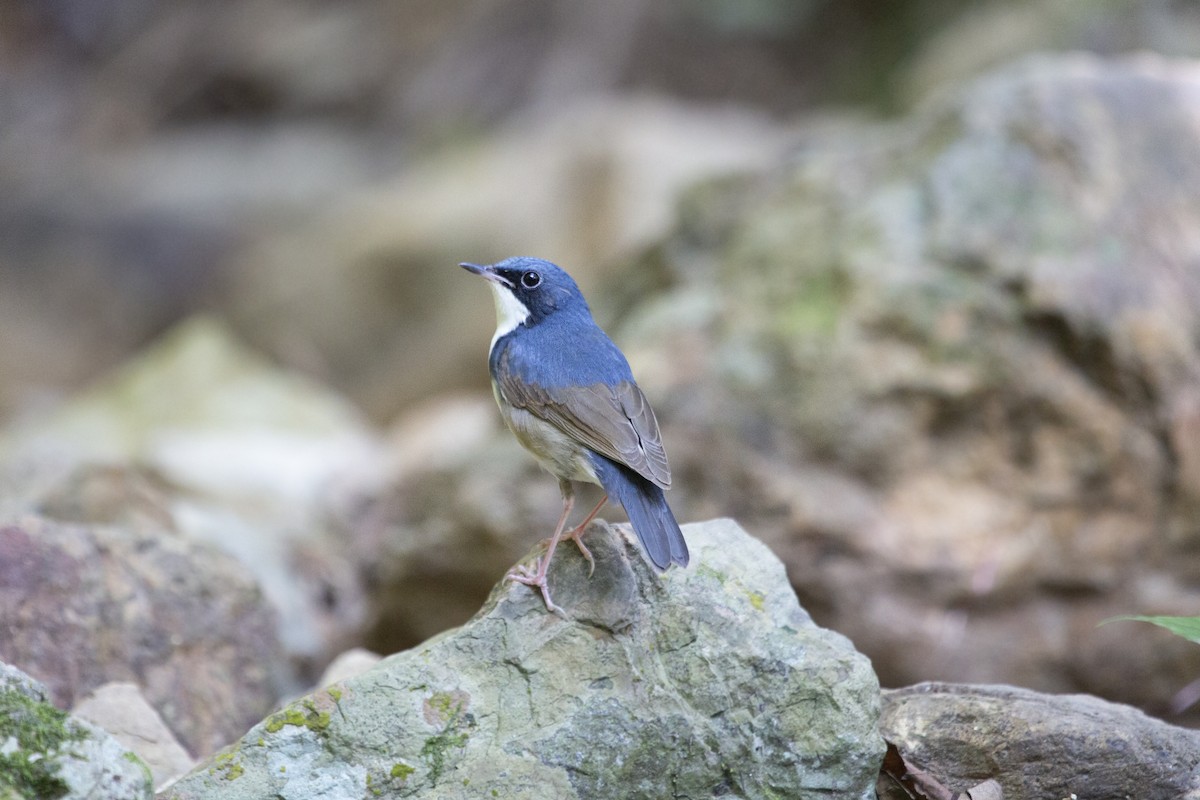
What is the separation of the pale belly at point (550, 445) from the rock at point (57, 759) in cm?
193

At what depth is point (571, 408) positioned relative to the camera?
14.7 ft

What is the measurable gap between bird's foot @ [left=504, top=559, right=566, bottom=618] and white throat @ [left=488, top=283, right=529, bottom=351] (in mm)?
1274

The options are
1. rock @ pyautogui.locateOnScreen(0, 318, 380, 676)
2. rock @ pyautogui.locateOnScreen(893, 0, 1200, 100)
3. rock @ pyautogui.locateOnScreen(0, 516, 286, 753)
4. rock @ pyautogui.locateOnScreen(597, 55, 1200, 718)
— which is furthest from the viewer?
rock @ pyautogui.locateOnScreen(893, 0, 1200, 100)

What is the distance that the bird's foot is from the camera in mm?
3916

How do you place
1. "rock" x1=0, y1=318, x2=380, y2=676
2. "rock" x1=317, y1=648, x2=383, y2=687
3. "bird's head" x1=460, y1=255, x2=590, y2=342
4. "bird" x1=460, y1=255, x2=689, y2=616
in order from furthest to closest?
"rock" x1=0, y1=318, x2=380, y2=676 < "bird's head" x1=460, y1=255, x2=590, y2=342 < "rock" x1=317, y1=648, x2=383, y2=687 < "bird" x1=460, y1=255, x2=689, y2=616

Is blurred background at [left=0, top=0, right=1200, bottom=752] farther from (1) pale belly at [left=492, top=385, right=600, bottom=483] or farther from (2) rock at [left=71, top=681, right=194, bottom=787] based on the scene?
(1) pale belly at [left=492, top=385, right=600, bottom=483]

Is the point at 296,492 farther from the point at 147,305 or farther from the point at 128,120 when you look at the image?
the point at 128,120

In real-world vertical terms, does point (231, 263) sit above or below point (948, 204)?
above

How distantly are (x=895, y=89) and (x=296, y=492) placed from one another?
915cm

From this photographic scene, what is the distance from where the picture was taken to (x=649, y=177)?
12648 mm

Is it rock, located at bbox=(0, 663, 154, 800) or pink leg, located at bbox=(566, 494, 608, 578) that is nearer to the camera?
rock, located at bbox=(0, 663, 154, 800)

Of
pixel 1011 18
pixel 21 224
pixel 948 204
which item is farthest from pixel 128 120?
pixel 948 204

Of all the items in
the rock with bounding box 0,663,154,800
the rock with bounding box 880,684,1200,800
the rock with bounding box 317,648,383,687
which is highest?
the rock with bounding box 317,648,383,687

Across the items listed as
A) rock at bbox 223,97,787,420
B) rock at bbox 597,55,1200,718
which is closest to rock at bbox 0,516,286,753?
rock at bbox 597,55,1200,718
